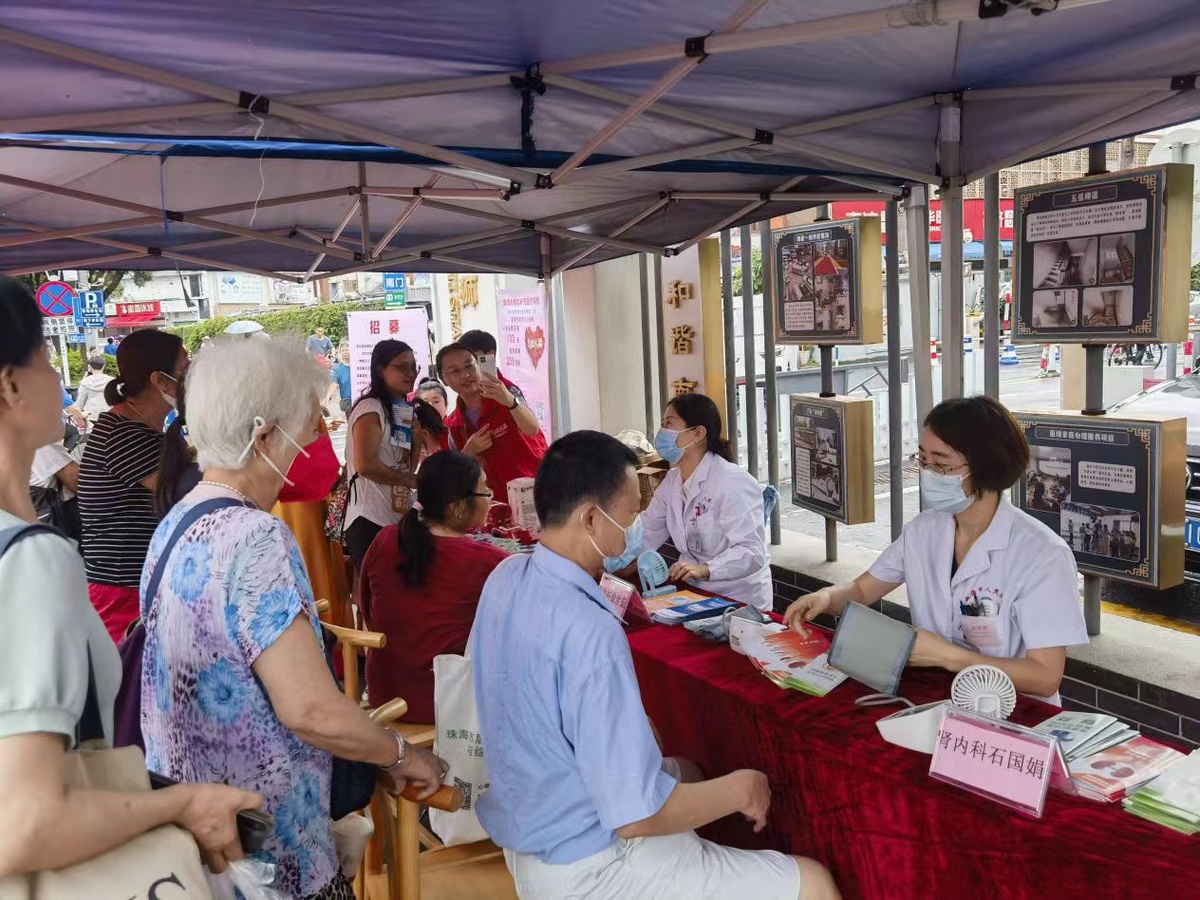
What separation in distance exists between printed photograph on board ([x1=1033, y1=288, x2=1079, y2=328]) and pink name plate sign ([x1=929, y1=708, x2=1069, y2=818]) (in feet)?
6.86

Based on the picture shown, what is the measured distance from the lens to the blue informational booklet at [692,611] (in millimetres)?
2717

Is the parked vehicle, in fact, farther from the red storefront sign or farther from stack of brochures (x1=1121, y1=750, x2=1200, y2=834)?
the red storefront sign

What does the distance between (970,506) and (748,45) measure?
123 cm

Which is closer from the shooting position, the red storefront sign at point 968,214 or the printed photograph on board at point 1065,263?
the printed photograph on board at point 1065,263

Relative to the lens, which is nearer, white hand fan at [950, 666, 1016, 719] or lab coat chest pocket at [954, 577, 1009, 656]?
white hand fan at [950, 666, 1016, 719]

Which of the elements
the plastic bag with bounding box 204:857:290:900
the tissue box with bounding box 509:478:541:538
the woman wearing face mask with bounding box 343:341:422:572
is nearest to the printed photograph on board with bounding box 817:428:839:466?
the tissue box with bounding box 509:478:541:538

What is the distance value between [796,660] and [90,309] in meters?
16.8

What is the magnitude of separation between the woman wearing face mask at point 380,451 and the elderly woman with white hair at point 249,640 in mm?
2499

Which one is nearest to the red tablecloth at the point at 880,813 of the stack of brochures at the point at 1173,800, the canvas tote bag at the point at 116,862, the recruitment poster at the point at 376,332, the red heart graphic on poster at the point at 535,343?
the stack of brochures at the point at 1173,800

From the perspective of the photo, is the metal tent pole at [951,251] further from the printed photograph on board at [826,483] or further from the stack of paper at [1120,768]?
the stack of paper at [1120,768]

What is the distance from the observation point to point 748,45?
83.4 inches

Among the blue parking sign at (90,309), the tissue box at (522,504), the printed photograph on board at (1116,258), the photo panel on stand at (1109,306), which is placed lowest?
the tissue box at (522,504)

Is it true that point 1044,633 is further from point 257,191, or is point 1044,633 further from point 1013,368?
point 1013,368

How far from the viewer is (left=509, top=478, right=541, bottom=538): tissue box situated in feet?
12.7
